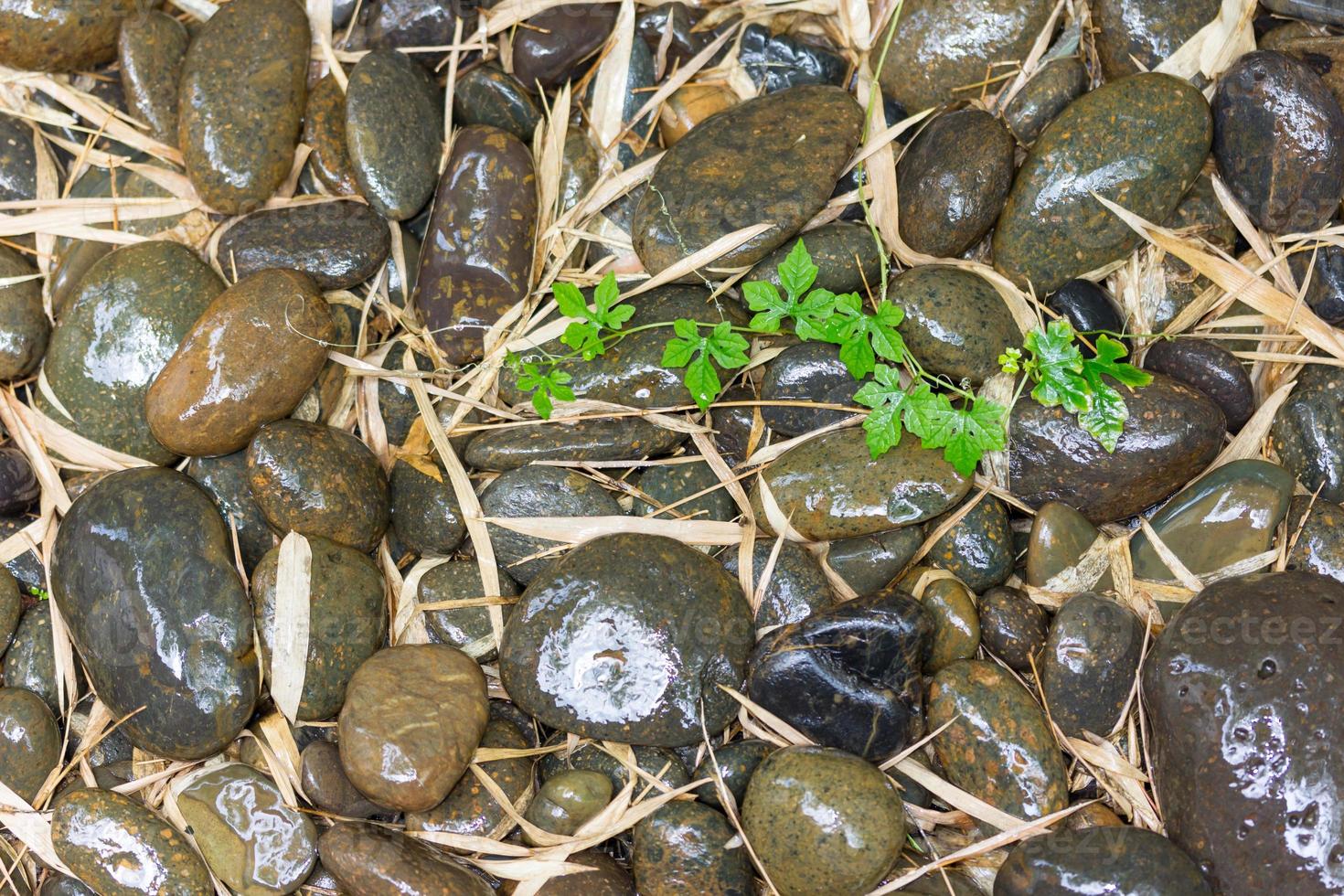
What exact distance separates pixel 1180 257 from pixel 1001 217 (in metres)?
0.72

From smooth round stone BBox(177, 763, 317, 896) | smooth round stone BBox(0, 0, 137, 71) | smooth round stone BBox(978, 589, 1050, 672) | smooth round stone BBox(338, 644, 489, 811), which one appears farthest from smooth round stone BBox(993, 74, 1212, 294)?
smooth round stone BBox(0, 0, 137, 71)

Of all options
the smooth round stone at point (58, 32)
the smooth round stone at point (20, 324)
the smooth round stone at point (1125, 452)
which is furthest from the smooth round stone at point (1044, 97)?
the smooth round stone at point (20, 324)

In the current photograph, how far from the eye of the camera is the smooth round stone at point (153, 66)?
4215 millimetres

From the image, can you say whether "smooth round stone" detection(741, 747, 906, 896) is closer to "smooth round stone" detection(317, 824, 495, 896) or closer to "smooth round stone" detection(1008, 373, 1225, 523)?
"smooth round stone" detection(317, 824, 495, 896)

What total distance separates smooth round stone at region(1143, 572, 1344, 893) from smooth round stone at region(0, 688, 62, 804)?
4.20m

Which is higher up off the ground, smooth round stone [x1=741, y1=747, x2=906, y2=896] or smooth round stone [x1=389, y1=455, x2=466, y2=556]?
smooth round stone [x1=389, y1=455, x2=466, y2=556]

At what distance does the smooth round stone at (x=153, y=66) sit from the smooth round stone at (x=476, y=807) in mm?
3030

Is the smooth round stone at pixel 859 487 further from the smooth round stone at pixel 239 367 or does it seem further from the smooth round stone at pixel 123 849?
the smooth round stone at pixel 123 849

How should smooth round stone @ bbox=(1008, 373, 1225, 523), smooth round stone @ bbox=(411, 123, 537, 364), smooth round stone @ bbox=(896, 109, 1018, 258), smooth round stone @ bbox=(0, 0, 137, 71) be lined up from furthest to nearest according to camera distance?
1. smooth round stone @ bbox=(0, 0, 137, 71)
2. smooth round stone @ bbox=(411, 123, 537, 364)
3. smooth round stone @ bbox=(896, 109, 1018, 258)
4. smooth round stone @ bbox=(1008, 373, 1225, 523)

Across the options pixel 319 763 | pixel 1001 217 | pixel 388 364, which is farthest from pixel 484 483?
pixel 1001 217

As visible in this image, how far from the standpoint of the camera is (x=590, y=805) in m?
3.65

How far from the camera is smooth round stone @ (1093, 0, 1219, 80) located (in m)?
3.88

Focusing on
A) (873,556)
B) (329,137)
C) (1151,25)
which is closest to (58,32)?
(329,137)

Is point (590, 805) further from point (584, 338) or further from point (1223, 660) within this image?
point (1223, 660)
